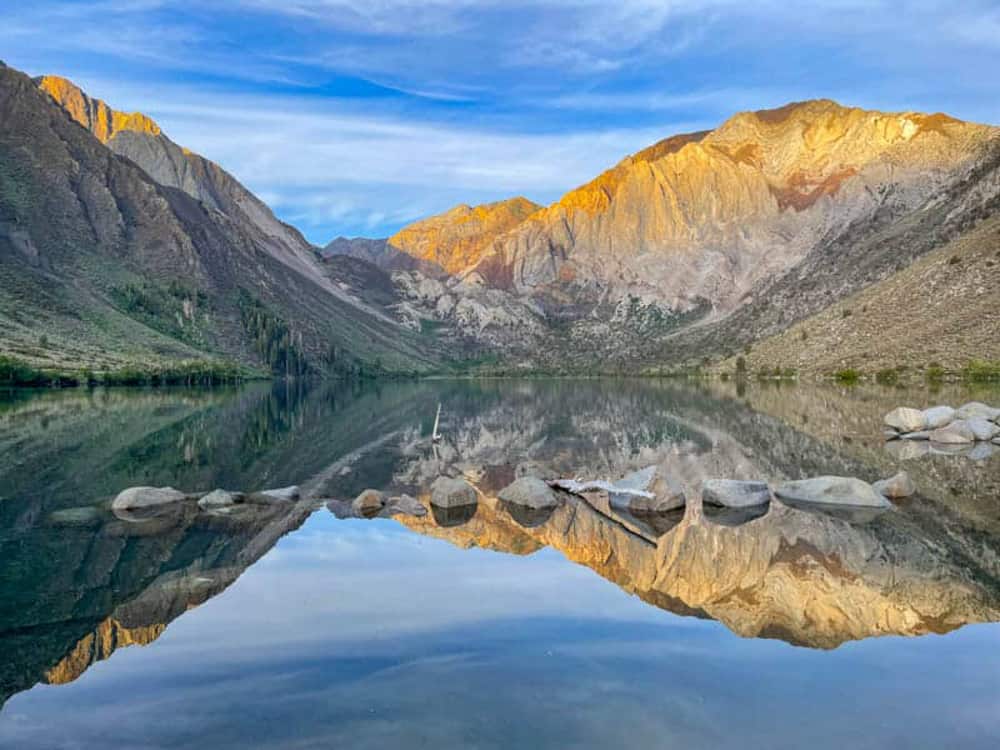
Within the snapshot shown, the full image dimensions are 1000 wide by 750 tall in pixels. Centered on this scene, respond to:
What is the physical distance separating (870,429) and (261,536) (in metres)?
43.4

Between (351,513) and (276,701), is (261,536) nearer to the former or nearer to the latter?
(351,513)

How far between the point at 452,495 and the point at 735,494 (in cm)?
1003

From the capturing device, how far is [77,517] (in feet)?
82.0

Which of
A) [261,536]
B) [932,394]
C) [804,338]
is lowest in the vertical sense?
[261,536]

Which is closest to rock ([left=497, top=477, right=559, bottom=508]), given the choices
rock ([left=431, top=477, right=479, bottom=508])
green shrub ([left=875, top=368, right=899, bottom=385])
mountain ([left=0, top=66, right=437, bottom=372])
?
rock ([left=431, top=477, right=479, bottom=508])

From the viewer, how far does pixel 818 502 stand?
87.8 feet

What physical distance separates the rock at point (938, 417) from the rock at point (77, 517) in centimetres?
4677

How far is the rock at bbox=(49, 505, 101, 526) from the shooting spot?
24203 mm

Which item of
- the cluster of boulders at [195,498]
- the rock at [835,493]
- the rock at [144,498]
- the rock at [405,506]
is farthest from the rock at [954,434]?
the rock at [144,498]

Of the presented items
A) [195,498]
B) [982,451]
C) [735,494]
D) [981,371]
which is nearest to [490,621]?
[735,494]

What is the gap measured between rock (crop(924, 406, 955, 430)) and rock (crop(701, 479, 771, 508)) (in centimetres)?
2756

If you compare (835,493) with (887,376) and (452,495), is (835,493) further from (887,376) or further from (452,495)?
(887,376)

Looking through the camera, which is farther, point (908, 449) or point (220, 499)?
point (908, 449)

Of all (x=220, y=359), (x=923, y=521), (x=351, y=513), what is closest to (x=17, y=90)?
(x=220, y=359)
